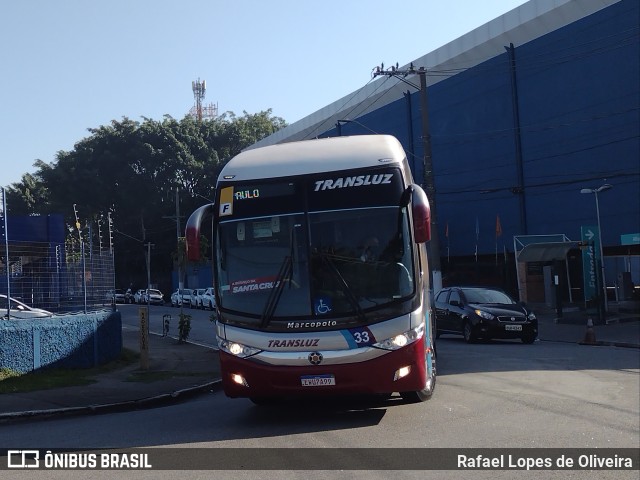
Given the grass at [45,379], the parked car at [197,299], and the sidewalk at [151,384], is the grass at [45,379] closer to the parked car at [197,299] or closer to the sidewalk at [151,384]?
the sidewalk at [151,384]

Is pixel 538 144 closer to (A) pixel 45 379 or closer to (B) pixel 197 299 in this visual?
(B) pixel 197 299

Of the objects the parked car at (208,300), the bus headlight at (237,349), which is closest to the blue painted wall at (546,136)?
the parked car at (208,300)

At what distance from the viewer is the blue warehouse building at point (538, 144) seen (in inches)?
1276

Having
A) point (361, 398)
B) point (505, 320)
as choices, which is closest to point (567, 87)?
point (505, 320)

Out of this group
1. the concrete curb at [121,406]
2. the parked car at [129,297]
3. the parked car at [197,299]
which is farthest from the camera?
the parked car at [129,297]

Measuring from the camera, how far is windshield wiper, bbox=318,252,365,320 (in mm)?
8727

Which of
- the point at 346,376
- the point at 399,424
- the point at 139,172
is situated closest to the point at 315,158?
the point at 346,376

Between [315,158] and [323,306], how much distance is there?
6.37 feet

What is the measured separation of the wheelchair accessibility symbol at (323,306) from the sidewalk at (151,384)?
4413mm

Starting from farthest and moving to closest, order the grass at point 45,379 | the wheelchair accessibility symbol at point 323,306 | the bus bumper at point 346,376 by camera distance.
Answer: the grass at point 45,379, the wheelchair accessibility symbol at point 323,306, the bus bumper at point 346,376

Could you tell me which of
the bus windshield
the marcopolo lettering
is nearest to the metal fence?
the bus windshield

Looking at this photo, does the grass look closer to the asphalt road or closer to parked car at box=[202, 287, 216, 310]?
the asphalt road

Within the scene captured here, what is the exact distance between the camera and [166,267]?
70.4m

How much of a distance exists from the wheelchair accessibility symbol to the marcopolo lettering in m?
1.38
